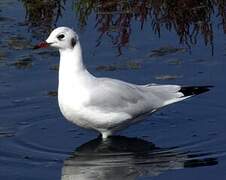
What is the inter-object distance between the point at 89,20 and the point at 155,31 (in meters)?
0.98

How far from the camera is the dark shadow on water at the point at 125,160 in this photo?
7.70 metres

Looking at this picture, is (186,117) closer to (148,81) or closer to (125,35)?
A: (148,81)

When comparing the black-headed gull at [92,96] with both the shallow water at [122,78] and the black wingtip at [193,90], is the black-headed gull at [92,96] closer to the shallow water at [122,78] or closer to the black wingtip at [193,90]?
the black wingtip at [193,90]

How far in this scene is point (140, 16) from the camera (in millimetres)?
10062

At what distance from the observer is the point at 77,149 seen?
8320mm

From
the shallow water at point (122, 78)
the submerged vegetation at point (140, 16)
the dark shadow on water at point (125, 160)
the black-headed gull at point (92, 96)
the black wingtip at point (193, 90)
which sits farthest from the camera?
the submerged vegetation at point (140, 16)

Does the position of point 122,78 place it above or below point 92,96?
below

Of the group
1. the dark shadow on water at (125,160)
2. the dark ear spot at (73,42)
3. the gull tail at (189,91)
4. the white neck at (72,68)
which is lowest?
the dark shadow on water at (125,160)

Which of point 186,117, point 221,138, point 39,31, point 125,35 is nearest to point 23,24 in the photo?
point 39,31

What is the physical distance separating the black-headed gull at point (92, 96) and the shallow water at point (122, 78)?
0.19 m

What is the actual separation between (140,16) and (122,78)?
72cm

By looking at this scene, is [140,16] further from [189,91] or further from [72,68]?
[72,68]

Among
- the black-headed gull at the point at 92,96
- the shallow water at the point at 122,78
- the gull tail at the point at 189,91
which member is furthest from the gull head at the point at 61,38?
the gull tail at the point at 189,91

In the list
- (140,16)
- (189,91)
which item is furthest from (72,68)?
(140,16)
